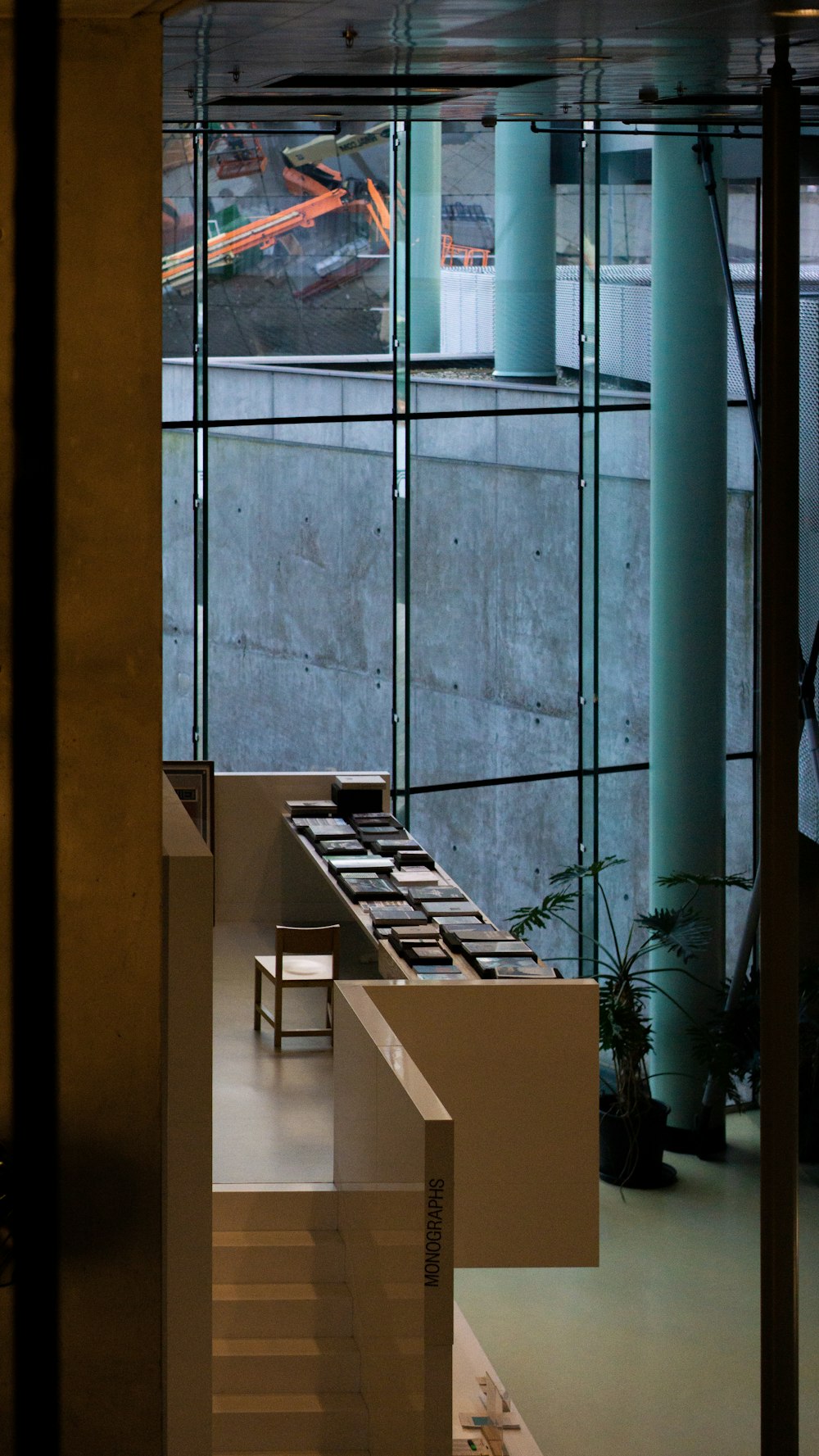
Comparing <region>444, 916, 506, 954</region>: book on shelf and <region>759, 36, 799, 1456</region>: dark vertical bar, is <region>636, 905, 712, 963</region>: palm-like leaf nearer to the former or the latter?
<region>444, 916, 506, 954</region>: book on shelf

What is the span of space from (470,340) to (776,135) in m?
8.65

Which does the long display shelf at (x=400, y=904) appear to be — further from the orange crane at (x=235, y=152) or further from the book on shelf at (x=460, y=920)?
the orange crane at (x=235, y=152)

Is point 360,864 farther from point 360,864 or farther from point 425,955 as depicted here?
point 425,955

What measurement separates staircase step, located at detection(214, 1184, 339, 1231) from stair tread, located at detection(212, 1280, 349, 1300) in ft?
1.09

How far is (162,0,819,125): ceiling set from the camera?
282 inches

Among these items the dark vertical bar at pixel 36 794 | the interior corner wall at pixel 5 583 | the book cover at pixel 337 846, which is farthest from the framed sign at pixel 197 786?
the dark vertical bar at pixel 36 794

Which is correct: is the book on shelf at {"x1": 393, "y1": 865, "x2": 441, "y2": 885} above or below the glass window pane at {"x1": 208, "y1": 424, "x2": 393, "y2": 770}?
below

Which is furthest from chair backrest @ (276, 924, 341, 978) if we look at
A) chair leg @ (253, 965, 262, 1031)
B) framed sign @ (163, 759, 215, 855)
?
framed sign @ (163, 759, 215, 855)

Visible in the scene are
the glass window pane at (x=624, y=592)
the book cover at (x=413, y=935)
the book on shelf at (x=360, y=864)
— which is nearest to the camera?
the book cover at (x=413, y=935)

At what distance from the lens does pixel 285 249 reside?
593 inches

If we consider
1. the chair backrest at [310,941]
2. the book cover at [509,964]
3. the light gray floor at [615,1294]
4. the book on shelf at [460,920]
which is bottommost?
the light gray floor at [615,1294]

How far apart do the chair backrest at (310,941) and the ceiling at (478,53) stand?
486 cm

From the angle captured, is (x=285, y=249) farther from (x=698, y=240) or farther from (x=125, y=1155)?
(x=125, y=1155)

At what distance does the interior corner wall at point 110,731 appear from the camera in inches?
193
